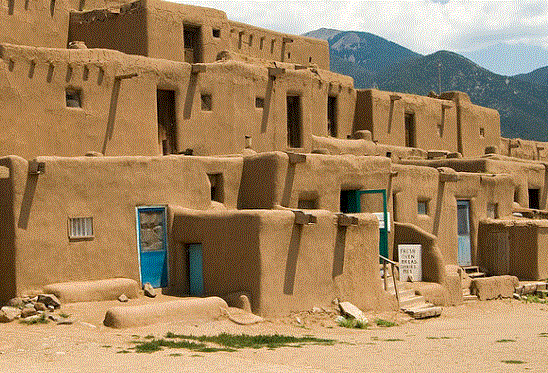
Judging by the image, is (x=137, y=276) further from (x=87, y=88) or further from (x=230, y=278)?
(x=87, y=88)

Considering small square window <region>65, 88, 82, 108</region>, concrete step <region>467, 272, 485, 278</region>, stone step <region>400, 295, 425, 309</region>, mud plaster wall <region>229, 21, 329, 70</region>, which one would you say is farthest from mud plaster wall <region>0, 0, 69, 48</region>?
concrete step <region>467, 272, 485, 278</region>

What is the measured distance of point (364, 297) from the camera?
68.3 feet

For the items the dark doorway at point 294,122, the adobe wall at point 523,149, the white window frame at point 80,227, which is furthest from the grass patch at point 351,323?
the adobe wall at point 523,149

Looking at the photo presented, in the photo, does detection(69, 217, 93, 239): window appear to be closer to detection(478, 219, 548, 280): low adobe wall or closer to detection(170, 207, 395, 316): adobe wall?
detection(170, 207, 395, 316): adobe wall

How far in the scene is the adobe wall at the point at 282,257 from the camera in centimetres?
1864

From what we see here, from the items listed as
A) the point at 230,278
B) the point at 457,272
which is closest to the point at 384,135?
the point at 457,272

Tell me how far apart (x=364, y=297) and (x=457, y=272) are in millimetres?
5813

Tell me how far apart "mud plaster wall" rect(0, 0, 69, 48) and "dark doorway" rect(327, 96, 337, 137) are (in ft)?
30.3

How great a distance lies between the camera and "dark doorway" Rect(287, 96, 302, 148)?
91.9 feet

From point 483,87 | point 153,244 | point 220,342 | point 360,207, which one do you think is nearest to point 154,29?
point 360,207

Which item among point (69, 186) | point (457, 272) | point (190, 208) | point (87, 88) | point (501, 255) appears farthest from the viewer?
point (501, 255)

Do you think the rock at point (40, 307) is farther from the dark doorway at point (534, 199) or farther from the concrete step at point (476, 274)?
the dark doorway at point (534, 199)

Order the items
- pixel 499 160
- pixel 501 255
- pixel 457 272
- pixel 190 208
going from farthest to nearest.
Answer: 1. pixel 499 160
2. pixel 501 255
3. pixel 457 272
4. pixel 190 208

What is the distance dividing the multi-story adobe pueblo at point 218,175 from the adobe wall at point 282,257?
0.11 ft
